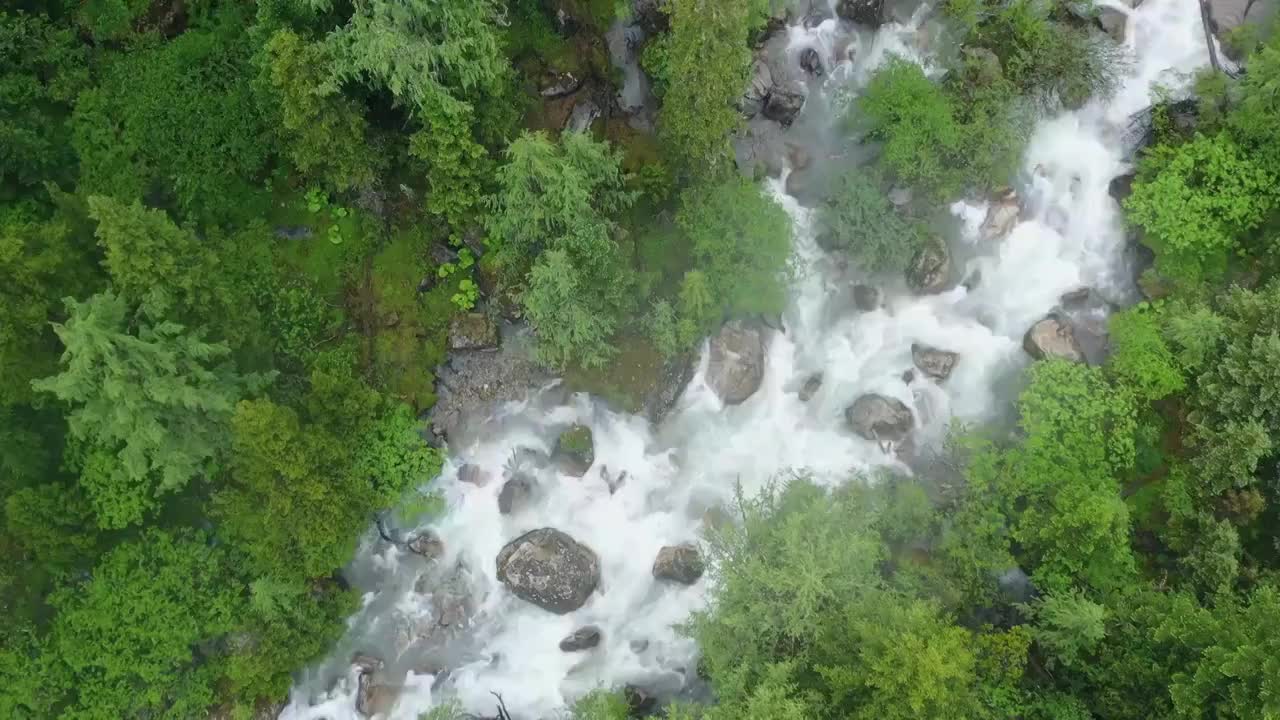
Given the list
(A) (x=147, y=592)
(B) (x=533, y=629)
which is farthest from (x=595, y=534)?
(A) (x=147, y=592)

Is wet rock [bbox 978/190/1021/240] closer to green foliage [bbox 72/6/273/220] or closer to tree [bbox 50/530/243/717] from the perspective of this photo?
green foliage [bbox 72/6/273/220]

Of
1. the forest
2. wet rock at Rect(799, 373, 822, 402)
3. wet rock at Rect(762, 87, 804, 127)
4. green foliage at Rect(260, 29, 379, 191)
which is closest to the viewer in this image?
green foliage at Rect(260, 29, 379, 191)

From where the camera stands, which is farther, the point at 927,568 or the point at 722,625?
the point at 927,568

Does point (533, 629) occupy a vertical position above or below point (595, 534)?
below

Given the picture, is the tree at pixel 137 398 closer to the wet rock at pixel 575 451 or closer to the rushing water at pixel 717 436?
the rushing water at pixel 717 436

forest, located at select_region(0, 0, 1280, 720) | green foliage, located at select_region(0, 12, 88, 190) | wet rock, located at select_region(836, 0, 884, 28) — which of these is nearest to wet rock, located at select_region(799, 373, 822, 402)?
forest, located at select_region(0, 0, 1280, 720)

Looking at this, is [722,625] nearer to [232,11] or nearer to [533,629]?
[533,629]

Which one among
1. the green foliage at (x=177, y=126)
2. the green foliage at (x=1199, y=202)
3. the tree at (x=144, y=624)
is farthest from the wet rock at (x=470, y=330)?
the green foliage at (x=1199, y=202)
